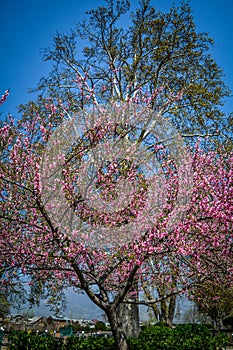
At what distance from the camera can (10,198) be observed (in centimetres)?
616

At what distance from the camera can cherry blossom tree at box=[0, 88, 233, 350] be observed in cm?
578

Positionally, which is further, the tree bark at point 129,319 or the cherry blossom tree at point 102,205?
the tree bark at point 129,319

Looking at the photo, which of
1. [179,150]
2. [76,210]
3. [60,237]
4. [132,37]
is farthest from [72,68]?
[60,237]

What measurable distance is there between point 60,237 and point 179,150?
11.3 feet

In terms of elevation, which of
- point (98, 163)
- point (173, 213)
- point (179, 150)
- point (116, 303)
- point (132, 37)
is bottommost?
point (116, 303)

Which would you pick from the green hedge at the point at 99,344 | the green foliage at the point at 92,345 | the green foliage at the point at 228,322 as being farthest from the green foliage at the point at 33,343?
the green foliage at the point at 228,322

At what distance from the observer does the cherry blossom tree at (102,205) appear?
19.0 feet

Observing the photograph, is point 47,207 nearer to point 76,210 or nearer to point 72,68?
point 76,210

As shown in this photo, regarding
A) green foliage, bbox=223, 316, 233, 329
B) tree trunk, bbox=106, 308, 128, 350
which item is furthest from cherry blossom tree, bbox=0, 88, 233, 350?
green foliage, bbox=223, 316, 233, 329

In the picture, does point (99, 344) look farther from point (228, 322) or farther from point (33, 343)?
point (228, 322)

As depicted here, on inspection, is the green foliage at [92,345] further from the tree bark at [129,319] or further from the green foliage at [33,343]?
the tree bark at [129,319]

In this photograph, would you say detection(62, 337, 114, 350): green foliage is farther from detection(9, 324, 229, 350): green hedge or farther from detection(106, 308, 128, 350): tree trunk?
detection(106, 308, 128, 350): tree trunk

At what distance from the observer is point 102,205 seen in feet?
22.2

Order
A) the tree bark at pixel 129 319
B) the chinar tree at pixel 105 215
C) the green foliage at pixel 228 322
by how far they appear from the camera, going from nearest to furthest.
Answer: the chinar tree at pixel 105 215
the tree bark at pixel 129 319
the green foliage at pixel 228 322
